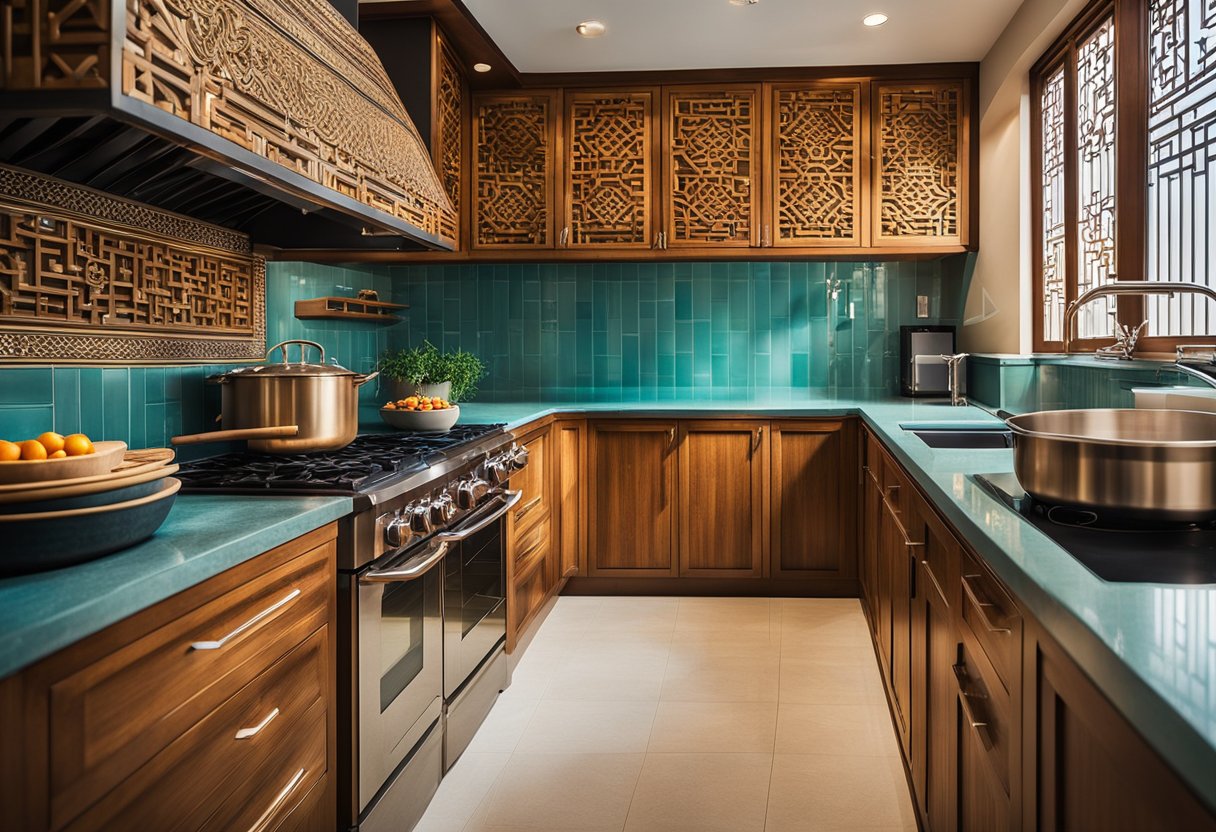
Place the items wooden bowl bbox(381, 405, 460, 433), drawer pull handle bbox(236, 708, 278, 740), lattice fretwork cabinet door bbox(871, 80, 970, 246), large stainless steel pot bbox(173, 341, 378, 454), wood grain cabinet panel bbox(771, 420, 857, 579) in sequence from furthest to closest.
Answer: lattice fretwork cabinet door bbox(871, 80, 970, 246) → wood grain cabinet panel bbox(771, 420, 857, 579) → wooden bowl bbox(381, 405, 460, 433) → large stainless steel pot bbox(173, 341, 378, 454) → drawer pull handle bbox(236, 708, 278, 740)

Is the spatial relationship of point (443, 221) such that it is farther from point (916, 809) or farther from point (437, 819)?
point (916, 809)

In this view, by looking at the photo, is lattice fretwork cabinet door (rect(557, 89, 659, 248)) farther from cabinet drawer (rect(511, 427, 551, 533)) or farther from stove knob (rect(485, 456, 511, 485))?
stove knob (rect(485, 456, 511, 485))

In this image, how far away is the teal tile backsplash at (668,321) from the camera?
4359mm

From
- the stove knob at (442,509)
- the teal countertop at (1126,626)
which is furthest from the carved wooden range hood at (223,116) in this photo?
the teal countertop at (1126,626)

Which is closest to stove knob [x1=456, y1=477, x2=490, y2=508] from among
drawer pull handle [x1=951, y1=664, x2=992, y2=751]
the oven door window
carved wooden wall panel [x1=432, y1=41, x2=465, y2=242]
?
the oven door window

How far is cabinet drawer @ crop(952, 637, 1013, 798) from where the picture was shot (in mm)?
1206

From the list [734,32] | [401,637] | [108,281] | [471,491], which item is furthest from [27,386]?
[734,32]

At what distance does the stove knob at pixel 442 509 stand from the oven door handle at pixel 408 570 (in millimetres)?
71

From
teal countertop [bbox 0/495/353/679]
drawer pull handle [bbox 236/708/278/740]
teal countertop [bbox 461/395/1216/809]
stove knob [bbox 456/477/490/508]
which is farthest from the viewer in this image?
stove knob [bbox 456/477/490/508]

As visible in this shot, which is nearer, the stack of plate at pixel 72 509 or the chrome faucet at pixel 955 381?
the stack of plate at pixel 72 509

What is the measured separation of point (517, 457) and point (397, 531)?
43.6 inches

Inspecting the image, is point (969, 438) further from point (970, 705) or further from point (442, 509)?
point (442, 509)

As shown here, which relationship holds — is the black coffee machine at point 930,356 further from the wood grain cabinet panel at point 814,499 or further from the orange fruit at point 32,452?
the orange fruit at point 32,452

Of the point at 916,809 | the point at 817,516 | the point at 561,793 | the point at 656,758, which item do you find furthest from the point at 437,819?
the point at 817,516
